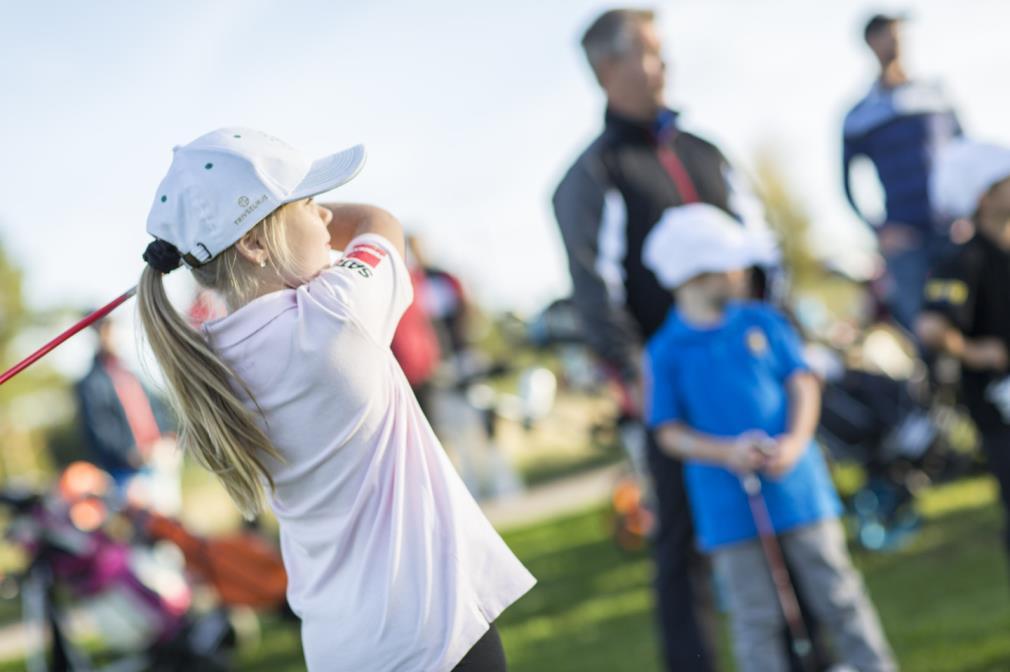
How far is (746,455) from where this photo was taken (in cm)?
348

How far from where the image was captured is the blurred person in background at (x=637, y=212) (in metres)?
3.90

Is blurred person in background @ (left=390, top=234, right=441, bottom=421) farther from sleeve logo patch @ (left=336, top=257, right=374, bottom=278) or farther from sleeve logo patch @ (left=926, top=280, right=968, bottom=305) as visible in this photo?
sleeve logo patch @ (left=336, top=257, right=374, bottom=278)

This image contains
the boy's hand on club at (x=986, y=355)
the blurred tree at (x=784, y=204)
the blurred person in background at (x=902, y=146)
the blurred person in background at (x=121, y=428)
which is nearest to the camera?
the boy's hand on club at (x=986, y=355)

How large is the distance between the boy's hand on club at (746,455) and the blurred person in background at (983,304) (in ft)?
3.22

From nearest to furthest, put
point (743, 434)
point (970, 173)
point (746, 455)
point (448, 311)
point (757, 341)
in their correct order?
1. point (746, 455)
2. point (743, 434)
3. point (757, 341)
4. point (970, 173)
5. point (448, 311)

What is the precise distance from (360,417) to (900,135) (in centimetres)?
487

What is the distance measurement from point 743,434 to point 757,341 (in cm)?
31

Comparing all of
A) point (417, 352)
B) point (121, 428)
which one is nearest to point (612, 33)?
point (417, 352)

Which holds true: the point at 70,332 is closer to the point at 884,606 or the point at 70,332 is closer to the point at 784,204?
the point at 884,606

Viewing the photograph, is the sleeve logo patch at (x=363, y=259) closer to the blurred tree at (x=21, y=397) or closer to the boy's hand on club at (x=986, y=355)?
the boy's hand on club at (x=986, y=355)

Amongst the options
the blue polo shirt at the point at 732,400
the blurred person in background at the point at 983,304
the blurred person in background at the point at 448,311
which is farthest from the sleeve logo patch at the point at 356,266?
the blurred person in background at the point at 448,311

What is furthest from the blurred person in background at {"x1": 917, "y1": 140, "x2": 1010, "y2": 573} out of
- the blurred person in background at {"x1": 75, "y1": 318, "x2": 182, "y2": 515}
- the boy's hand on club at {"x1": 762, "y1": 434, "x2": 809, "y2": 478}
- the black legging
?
the blurred person in background at {"x1": 75, "y1": 318, "x2": 182, "y2": 515}

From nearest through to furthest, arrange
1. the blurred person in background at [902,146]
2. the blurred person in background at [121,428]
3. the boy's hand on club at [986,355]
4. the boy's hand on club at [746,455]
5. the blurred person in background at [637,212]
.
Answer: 1. the boy's hand on club at [746,455]
2. the blurred person in background at [637,212]
3. the boy's hand on club at [986,355]
4. the blurred person in background at [902,146]
5. the blurred person in background at [121,428]

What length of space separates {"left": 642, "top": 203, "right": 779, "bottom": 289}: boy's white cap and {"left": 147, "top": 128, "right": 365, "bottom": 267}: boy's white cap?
1633 millimetres
